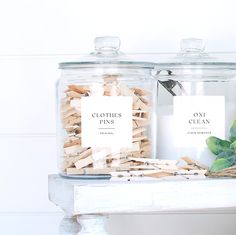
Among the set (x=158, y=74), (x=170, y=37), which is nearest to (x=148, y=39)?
(x=170, y=37)

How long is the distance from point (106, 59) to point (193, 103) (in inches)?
6.2

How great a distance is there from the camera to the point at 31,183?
1344mm

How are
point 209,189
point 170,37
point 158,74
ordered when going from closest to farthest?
point 209,189, point 158,74, point 170,37

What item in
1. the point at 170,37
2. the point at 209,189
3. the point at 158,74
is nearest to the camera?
the point at 209,189

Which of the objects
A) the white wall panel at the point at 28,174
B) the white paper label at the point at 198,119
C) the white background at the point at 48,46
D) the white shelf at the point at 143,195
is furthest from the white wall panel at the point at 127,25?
the white shelf at the point at 143,195

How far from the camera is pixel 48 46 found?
1346mm

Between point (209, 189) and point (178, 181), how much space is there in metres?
0.05

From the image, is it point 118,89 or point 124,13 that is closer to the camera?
point 118,89

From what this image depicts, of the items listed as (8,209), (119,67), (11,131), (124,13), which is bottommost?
(8,209)

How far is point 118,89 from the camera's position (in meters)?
1.05

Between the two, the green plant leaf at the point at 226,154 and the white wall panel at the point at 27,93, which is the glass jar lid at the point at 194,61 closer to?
the green plant leaf at the point at 226,154

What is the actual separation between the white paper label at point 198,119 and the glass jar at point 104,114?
50mm

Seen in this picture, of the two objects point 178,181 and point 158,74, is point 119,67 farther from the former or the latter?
point 178,181

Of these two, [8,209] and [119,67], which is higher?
[119,67]
